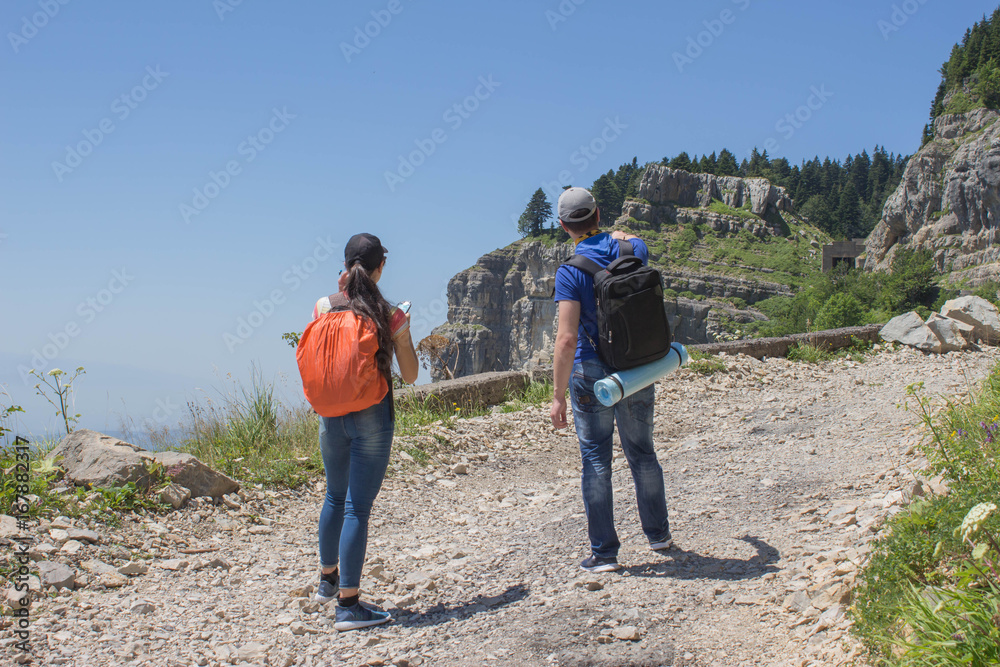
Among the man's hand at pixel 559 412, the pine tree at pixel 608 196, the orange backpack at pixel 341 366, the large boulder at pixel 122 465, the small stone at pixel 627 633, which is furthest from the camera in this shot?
the pine tree at pixel 608 196

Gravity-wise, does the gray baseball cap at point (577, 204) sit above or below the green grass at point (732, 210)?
below

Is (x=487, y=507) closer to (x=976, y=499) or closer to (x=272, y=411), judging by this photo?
(x=272, y=411)

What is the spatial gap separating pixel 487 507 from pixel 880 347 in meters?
8.51

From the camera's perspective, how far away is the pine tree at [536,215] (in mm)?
108375

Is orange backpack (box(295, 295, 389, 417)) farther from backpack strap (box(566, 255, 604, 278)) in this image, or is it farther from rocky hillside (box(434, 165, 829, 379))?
rocky hillside (box(434, 165, 829, 379))

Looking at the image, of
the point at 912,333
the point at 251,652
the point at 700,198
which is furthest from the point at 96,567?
the point at 700,198

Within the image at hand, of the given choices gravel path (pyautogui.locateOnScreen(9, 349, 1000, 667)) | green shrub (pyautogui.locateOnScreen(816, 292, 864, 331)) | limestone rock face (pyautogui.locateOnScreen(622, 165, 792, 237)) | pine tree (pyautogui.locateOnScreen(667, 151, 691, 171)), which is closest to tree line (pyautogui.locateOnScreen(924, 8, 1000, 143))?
limestone rock face (pyautogui.locateOnScreen(622, 165, 792, 237))

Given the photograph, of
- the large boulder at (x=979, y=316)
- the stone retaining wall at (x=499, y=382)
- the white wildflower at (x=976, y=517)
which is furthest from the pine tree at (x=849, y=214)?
the white wildflower at (x=976, y=517)

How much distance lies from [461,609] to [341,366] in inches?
46.4

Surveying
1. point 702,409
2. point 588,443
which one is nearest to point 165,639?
point 588,443

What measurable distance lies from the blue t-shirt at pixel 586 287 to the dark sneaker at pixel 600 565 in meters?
0.93

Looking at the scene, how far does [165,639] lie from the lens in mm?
2582

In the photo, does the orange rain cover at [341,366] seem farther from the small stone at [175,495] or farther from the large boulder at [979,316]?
the large boulder at [979,316]

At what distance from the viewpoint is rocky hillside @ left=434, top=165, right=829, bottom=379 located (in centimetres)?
7212
